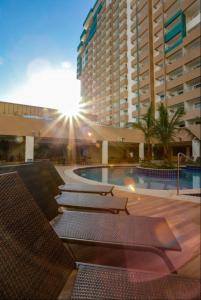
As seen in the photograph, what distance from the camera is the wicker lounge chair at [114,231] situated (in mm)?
1441

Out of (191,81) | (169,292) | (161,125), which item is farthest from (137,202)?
(191,81)

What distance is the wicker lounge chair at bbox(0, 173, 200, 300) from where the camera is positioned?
82cm

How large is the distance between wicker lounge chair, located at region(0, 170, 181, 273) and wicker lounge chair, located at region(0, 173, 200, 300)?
340mm

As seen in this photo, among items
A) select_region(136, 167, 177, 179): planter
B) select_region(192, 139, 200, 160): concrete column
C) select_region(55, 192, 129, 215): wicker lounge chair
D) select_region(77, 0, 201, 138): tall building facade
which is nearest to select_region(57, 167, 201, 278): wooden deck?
select_region(55, 192, 129, 215): wicker lounge chair

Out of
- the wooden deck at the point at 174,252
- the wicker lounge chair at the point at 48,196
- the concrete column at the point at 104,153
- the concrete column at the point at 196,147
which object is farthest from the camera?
the concrete column at the point at 196,147

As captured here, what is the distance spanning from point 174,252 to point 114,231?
856 mm

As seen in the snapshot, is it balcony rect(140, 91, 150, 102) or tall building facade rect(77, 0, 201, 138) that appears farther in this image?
balcony rect(140, 91, 150, 102)

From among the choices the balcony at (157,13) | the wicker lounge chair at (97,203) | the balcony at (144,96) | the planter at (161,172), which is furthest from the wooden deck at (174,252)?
the balcony at (157,13)

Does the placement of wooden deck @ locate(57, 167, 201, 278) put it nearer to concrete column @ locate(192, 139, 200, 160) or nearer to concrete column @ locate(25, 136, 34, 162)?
concrete column @ locate(25, 136, 34, 162)

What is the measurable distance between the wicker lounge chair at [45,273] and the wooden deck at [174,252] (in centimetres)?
84

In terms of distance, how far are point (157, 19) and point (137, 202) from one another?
34.2 metres

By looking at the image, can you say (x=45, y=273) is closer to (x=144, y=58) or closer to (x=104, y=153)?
(x=104, y=153)

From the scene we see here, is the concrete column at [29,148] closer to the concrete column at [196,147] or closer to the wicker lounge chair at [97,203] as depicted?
the wicker lounge chair at [97,203]

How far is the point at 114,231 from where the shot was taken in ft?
5.49
